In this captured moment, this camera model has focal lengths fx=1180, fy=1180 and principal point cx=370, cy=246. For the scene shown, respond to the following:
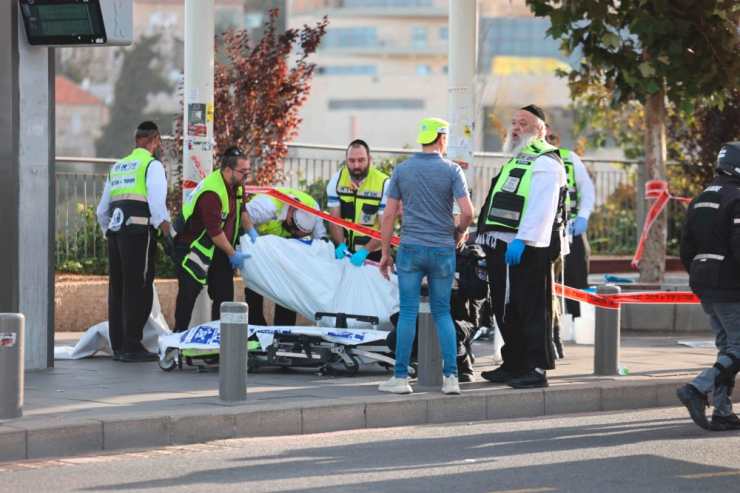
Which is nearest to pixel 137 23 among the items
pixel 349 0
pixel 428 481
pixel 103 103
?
pixel 103 103

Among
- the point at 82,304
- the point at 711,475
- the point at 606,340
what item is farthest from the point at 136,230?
the point at 711,475

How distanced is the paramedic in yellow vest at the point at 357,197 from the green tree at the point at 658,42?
293 centimetres

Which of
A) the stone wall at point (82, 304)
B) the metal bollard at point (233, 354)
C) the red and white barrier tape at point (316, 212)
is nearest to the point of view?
the metal bollard at point (233, 354)

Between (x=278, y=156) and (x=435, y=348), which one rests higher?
(x=278, y=156)

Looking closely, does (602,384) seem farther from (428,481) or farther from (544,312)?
(428,481)

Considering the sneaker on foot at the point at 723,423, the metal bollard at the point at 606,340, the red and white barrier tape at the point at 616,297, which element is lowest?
the sneaker on foot at the point at 723,423


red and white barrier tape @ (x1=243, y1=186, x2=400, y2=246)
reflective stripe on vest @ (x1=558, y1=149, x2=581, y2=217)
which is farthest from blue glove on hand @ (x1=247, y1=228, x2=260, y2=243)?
reflective stripe on vest @ (x1=558, y1=149, x2=581, y2=217)

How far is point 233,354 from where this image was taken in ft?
25.6

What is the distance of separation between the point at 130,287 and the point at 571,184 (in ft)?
15.4

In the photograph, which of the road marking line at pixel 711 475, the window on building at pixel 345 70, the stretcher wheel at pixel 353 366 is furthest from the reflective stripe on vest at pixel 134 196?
the window on building at pixel 345 70

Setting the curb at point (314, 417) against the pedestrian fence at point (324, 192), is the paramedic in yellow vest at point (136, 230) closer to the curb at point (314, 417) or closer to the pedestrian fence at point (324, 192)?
the pedestrian fence at point (324, 192)

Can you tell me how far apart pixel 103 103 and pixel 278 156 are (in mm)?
51044

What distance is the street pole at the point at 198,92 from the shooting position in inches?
423

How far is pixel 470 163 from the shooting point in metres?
11.6
